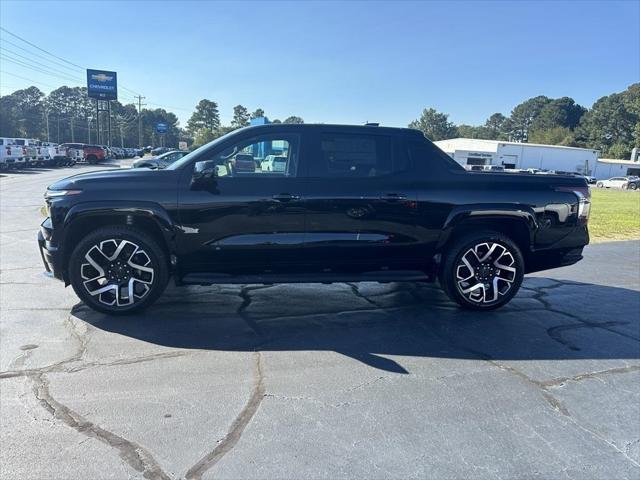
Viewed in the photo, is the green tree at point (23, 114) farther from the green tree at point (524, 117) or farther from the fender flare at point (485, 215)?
the green tree at point (524, 117)

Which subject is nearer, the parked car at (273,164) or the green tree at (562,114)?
the parked car at (273,164)

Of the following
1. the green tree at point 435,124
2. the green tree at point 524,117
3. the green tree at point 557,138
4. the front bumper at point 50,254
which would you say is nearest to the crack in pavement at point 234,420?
the front bumper at point 50,254

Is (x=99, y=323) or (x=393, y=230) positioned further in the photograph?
(x=393, y=230)

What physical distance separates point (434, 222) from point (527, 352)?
1.54 m

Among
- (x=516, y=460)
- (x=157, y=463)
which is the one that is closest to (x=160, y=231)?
(x=157, y=463)

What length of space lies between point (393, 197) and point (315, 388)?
2.18m

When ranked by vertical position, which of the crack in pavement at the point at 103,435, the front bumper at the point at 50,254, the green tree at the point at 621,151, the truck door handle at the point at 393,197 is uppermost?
the green tree at the point at 621,151

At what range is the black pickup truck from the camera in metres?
4.45

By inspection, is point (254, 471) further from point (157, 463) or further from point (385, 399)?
point (385, 399)

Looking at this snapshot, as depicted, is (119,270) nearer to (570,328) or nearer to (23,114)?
(570,328)

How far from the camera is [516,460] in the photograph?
2.62m

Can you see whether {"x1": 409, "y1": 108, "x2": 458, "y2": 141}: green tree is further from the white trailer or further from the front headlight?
the front headlight

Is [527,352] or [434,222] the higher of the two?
[434,222]

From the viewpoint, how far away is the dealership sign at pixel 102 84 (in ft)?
223
